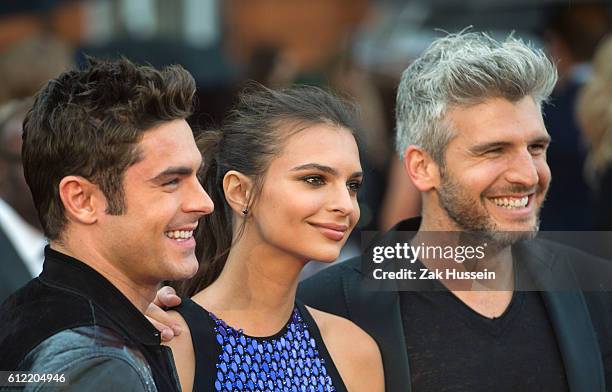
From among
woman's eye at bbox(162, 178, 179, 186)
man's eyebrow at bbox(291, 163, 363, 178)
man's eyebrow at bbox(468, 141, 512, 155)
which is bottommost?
woman's eye at bbox(162, 178, 179, 186)

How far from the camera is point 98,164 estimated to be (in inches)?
109

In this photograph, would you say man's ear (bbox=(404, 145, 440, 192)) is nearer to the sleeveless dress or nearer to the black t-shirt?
the black t-shirt

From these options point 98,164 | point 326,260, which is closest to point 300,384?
point 326,260

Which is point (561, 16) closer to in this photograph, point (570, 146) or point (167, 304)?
point (570, 146)

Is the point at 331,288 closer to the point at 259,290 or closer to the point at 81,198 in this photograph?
the point at 259,290

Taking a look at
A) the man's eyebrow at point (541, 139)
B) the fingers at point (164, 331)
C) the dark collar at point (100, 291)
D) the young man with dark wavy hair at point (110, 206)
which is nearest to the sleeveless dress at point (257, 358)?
the fingers at point (164, 331)

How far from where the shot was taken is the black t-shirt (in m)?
3.36

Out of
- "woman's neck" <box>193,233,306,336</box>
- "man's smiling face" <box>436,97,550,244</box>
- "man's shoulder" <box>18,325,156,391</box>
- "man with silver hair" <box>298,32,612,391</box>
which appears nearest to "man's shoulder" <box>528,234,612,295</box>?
"man with silver hair" <box>298,32,612,391</box>

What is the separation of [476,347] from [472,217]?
392 millimetres

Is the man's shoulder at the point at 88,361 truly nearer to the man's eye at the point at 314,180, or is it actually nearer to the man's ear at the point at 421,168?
the man's eye at the point at 314,180

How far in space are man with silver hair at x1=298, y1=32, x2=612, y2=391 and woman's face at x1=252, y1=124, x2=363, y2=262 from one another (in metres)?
0.35

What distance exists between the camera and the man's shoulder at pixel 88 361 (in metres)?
2.48

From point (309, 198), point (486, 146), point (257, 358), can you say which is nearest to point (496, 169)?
point (486, 146)

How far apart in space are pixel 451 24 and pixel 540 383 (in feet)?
23.7
